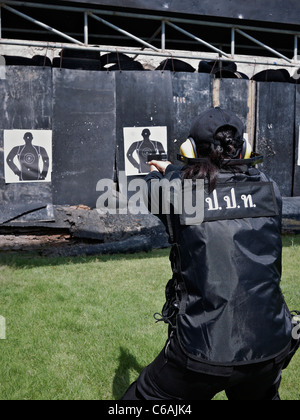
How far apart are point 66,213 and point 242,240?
5.52 metres

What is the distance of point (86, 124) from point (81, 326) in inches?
187

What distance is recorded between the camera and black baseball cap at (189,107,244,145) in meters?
1.75

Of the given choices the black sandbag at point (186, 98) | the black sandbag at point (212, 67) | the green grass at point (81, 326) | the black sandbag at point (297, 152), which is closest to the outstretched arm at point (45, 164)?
the green grass at point (81, 326)

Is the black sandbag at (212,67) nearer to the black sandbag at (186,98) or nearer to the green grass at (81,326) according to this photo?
the black sandbag at (186,98)

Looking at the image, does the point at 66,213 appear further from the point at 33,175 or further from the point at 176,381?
the point at 176,381

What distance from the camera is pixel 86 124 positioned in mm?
7449

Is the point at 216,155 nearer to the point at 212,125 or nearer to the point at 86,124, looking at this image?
the point at 212,125

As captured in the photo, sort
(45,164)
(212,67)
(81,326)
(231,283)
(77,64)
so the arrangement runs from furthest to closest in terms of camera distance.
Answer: (212,67)
(77,64)
(45,164)
(81,326)
(231,283)

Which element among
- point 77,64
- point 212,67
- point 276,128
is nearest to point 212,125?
point 77,64

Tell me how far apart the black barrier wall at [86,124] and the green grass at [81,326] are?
200 cm

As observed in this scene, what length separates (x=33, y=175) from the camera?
23.8 feet

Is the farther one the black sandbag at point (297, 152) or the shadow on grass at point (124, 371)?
the black sandbag at point (297, 152)

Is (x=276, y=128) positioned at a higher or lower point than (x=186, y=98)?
lower

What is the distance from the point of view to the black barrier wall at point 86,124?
7.09m
